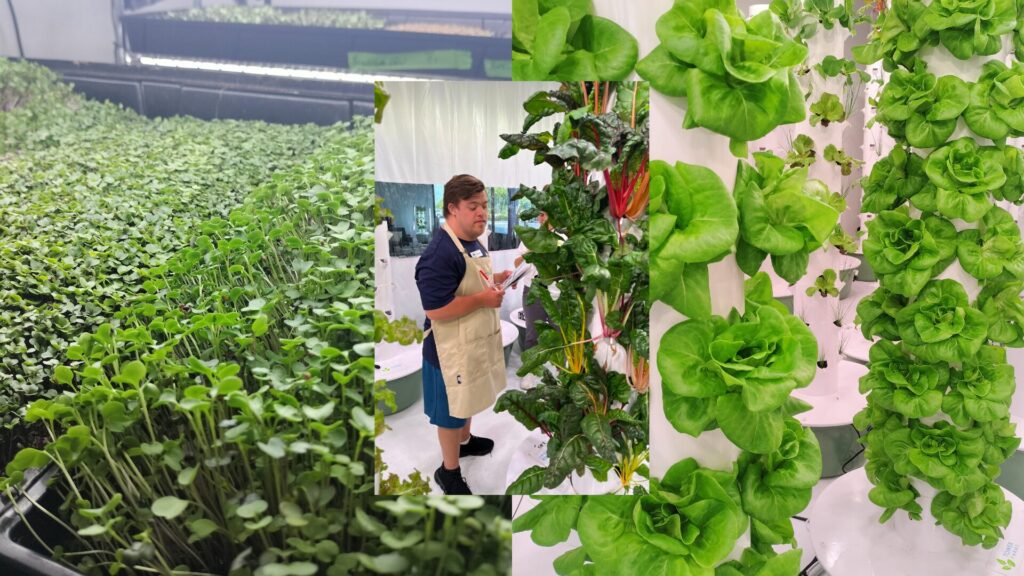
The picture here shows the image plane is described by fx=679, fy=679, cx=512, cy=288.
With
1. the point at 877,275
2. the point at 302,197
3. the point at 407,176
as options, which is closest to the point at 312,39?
the point at 302,197

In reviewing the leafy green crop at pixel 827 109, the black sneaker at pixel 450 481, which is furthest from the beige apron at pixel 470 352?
the leafy green crop at pixel 827 109

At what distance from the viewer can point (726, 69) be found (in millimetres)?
984

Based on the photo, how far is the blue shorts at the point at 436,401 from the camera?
40.6 inches

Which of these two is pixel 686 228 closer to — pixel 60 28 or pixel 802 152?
pixel 60 28

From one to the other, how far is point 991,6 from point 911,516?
137 cm

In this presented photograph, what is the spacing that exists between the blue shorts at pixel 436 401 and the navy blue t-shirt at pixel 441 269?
0.20 ft

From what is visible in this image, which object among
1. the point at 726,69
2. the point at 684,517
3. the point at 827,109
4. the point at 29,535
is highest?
the point at 726,69

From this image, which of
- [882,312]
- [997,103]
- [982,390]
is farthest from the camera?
[882,312]

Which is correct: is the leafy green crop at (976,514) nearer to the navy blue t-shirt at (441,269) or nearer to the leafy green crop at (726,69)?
the leafy green crop at (726,69)

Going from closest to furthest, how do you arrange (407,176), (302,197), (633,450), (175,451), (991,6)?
1. (407,176)
2. (633,450)
3. (175,451)
4. (991,6)
5. (302,197)

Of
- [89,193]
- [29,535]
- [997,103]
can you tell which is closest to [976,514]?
[997,103]

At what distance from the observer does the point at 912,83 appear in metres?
1.74

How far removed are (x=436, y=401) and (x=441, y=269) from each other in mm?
200

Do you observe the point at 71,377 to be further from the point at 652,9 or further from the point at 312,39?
the point at 652,9
